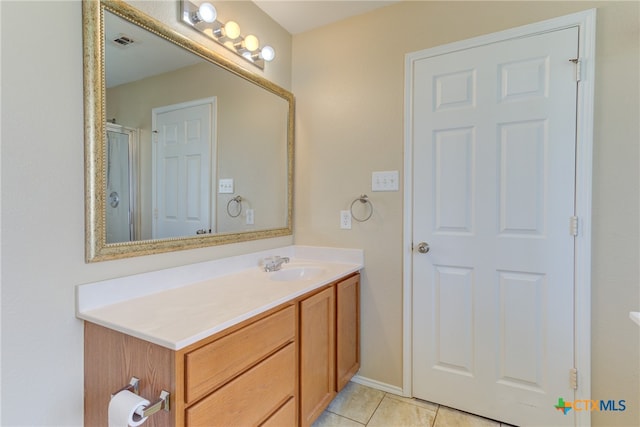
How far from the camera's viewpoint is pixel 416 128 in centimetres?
175

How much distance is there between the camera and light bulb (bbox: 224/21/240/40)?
1575mm

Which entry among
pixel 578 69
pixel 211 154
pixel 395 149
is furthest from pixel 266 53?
pixel 578 69

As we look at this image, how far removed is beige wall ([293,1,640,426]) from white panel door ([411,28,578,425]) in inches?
4.4

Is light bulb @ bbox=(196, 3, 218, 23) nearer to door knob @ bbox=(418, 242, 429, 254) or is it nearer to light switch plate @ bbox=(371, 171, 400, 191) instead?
light switch plate @ bbox=(371, 171, 400, 191)

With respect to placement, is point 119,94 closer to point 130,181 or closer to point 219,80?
point 130,181

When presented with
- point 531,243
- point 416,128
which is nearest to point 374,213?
point 416,128

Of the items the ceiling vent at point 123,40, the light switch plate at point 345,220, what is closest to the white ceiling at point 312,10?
the ceiling vent at point 123,40

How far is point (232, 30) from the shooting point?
1.59m

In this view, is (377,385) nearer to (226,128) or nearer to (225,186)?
(225,186)

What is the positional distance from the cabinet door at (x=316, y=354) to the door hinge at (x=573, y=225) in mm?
1191

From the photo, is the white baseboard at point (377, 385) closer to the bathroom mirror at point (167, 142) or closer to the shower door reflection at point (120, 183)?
the bathroom mirror at point (167, 142)

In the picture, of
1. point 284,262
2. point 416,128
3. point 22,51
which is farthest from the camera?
point 284,262

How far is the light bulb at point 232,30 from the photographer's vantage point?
1.58 meters

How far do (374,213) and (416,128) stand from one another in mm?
562
